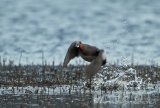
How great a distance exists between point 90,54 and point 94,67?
70 cm

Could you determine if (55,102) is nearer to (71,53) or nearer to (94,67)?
(71,53)

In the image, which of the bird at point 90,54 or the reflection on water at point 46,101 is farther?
the reflection on water at point 46,101

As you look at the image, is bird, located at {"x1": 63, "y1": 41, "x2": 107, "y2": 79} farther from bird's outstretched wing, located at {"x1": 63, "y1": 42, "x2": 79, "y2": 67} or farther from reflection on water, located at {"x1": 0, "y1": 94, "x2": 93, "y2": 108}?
reflection on water, located at {"x1": 0, "y1": 94, "x2": 93, "y2": 108}

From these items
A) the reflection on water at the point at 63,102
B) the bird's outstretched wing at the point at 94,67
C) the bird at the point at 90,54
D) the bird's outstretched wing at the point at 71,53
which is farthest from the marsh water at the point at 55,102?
the bird's outstretched wing at the point at 94,67

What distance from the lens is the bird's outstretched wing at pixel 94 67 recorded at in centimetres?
1752

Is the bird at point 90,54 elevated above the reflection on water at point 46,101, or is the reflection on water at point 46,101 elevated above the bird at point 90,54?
the bird at point 90,54

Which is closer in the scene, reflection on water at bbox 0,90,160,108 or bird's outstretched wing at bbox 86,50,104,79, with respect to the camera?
bird's outstretched wing at bbox 86,50,104,79

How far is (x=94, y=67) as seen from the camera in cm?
1773

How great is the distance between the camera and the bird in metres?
17.7

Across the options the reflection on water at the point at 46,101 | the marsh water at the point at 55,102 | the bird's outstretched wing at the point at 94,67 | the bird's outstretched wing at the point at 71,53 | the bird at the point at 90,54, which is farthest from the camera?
the reflection on water at the point at 46,101

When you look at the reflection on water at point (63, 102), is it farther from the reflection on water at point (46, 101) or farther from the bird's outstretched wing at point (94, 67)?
the bird's outstretched wing at point (94, 67)

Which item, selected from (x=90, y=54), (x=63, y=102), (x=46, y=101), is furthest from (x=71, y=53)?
(x=46, y=101)

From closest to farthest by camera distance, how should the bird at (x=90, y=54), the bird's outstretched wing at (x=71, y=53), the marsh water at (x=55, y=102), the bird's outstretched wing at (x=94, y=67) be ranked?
the bird's outstretched wing at (x=94, y=67) → the bird at (x=90, y=54) → the bird's outstretched wing at (x=71, y=53) → the marsh water at (x=55, y=102)

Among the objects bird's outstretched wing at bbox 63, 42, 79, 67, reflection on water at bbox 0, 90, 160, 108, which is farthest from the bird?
reflection on water at bbox 0, 90, 160, 108
